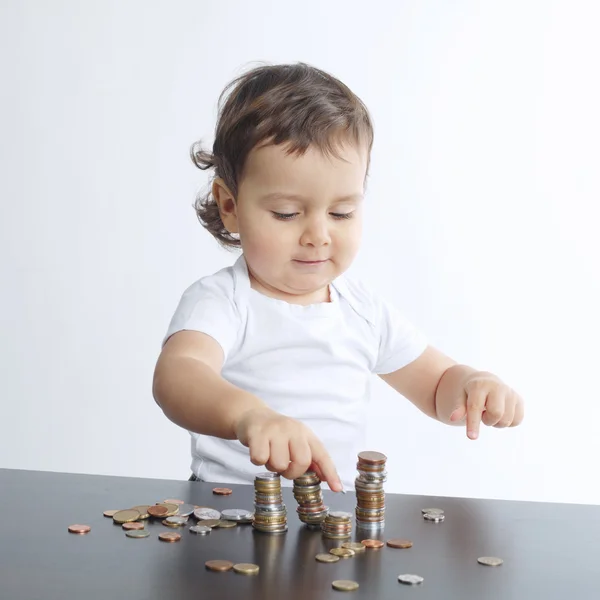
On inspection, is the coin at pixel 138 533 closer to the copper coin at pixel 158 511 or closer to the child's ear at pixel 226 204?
the copper coin at pixel 158 511

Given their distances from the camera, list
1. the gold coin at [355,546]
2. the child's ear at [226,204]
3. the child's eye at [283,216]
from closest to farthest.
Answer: the gold coin at [355,546] → the child's eye at [283,216] → the child's ear at [226,204]

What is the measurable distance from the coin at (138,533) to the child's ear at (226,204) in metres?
0.76

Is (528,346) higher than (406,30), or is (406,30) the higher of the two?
(406,30)

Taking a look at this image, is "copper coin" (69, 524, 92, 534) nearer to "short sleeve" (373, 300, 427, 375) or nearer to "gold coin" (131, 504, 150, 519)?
"gold coin" (131, 504, 150, 519)

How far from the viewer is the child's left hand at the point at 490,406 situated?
1.29 meters

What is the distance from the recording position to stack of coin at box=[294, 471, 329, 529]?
90 cm

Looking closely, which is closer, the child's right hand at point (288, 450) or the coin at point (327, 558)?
the coin at point (327, 558)

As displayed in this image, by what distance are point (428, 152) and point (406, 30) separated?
41 cm

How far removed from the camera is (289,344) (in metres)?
1.49

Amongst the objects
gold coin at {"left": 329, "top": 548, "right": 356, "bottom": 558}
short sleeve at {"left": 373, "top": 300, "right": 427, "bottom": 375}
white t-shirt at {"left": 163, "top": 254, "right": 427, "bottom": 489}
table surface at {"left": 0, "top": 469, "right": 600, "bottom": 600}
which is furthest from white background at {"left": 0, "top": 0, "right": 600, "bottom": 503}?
gold coin at {"left": 329, "top": 548, "right": 356, "bottom": 558}

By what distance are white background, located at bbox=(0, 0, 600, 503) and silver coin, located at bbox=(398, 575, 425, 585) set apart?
8.19 feet

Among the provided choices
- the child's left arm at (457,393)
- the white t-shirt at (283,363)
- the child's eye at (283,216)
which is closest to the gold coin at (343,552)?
the child's left arm at (457,393)

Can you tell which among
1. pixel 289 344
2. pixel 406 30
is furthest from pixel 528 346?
pixel 289 344

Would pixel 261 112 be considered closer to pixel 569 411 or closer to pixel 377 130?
pixel 377 130
